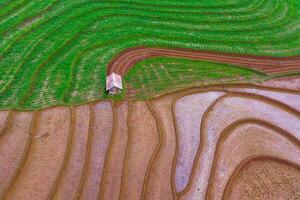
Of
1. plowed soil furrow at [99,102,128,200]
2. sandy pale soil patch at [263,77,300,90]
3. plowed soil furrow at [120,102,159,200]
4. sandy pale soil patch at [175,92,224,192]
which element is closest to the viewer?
plowed soil furrow at [99,102,128,200]

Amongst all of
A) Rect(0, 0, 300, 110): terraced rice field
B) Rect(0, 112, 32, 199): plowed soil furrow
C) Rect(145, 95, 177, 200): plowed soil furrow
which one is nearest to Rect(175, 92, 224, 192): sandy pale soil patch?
Rect(145, 95, 177, 200): plowed soil furrow

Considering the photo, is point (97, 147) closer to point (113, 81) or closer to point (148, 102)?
point (113, 81)

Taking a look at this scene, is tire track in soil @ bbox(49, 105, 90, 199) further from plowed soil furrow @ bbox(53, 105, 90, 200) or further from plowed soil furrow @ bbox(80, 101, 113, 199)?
plowed soil furrow @ bbox(80, 101, 113, 199)

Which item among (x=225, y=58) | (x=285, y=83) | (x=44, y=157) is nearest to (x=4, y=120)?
(x=44, y=157)

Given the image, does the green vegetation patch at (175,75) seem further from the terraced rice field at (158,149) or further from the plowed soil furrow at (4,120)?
the plowed soil furrow at (4,120)

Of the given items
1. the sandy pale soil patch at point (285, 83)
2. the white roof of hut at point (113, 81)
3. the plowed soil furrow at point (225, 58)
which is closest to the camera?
the white roof of hut at point (113, 81)

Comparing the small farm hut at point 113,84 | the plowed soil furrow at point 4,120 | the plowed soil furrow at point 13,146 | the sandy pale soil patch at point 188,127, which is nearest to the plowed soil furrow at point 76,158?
the small farm hut at point 113,84

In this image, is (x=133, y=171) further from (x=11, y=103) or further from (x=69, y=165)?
(x=11, y=103)
